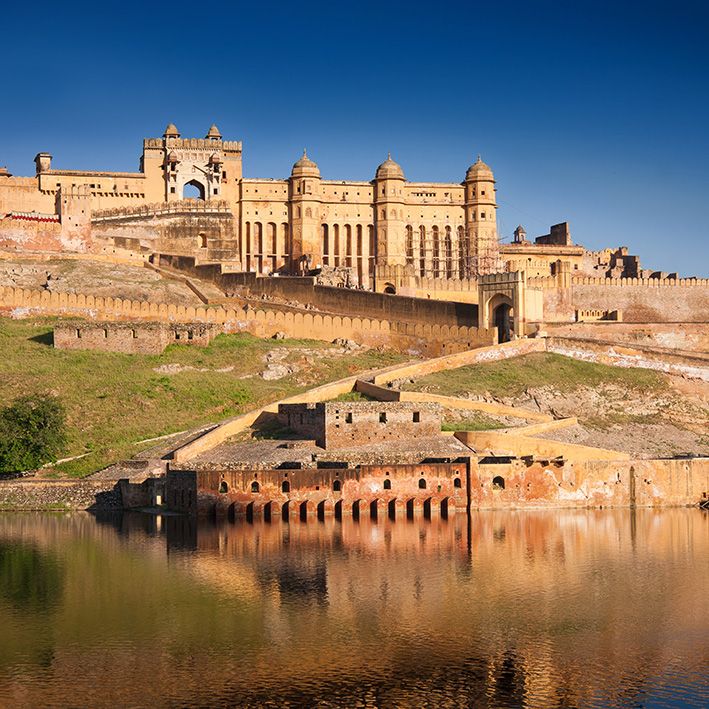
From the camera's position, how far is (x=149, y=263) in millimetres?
51656

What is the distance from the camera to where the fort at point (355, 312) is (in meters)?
30.2

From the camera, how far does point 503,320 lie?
4597cm

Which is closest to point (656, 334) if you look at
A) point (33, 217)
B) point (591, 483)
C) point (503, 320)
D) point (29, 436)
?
point (503, 320)

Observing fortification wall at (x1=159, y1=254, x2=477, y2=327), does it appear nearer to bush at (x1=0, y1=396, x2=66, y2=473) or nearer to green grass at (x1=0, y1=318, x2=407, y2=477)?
green grass at (x1=0, y1=318, x2=407, y2=477)

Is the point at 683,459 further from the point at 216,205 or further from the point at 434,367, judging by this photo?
the point at 216,205

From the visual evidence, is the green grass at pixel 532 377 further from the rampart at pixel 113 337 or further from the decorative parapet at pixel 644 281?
the decorative parapet at pixel 644 281

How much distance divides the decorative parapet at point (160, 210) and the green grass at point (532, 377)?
58.4ft

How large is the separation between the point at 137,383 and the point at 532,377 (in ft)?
40.6

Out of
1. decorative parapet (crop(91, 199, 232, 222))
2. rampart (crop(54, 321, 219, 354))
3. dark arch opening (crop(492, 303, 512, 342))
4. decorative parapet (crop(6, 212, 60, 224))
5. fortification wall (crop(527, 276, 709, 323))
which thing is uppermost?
decorative parapet (crop(91, 199, 232, 222))

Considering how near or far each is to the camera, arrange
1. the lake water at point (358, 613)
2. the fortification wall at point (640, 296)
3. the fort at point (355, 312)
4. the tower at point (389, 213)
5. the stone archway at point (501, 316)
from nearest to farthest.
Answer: the lake water at point (358, 613) → the fort at point (355, 312) → the stone archway at point (501, 316) → the fortification wall at point (640, 296) → the tower at point (389, 213)

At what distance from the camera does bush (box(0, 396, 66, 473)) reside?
32.1 metres

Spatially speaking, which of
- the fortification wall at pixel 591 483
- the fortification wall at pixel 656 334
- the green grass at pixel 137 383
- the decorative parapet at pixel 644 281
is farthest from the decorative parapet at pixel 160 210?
the fortification wall at pixel 591 483

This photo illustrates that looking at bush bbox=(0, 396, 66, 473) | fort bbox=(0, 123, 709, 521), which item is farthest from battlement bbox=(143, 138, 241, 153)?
bush bbox=(0, 396, 66, 473)

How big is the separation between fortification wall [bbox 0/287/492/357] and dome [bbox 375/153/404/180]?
12.9 metres
